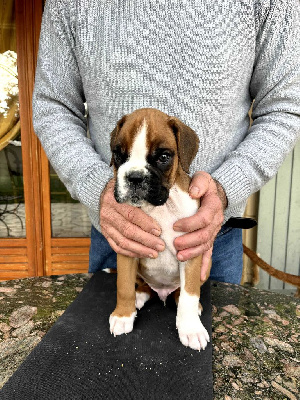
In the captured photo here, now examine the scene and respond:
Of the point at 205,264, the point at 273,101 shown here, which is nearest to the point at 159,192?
the point at 205,264

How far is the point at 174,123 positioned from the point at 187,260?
19.1 inches

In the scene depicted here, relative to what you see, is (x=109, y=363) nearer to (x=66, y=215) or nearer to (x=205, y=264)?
(x=205, y=264)

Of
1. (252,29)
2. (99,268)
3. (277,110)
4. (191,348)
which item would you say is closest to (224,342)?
(191,348)

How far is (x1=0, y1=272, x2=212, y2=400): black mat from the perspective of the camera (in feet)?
3.22

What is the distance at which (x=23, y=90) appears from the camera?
3.70 metres

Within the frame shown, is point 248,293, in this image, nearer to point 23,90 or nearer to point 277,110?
point 277,110

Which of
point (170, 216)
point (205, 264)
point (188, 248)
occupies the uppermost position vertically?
point (170, 216)

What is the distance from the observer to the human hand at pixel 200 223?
129 centimetres

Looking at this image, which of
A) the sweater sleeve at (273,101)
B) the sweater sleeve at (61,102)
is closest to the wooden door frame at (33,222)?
the sweater sleeve at (61,102)

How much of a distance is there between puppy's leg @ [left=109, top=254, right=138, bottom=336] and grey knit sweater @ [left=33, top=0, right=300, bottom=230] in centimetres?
31

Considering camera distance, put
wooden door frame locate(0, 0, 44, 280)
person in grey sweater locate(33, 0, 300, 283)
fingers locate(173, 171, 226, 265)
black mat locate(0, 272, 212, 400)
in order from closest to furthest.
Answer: black mat locate(0, 272, 212, 400), fingers locate(173, 171, 226, 265), person in grey sweater locate(33, 0, 300, 283), wooden door frame locate(0, 0, 44, 280)

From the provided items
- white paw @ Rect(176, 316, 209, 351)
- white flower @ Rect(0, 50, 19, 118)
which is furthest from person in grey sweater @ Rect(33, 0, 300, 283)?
white flower @ Rect(0, 50, 19, 118)

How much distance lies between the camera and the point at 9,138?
152 inches

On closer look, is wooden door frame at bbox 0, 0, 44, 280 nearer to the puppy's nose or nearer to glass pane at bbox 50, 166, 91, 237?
glass pane at bbox 50, 166, 91, 237
